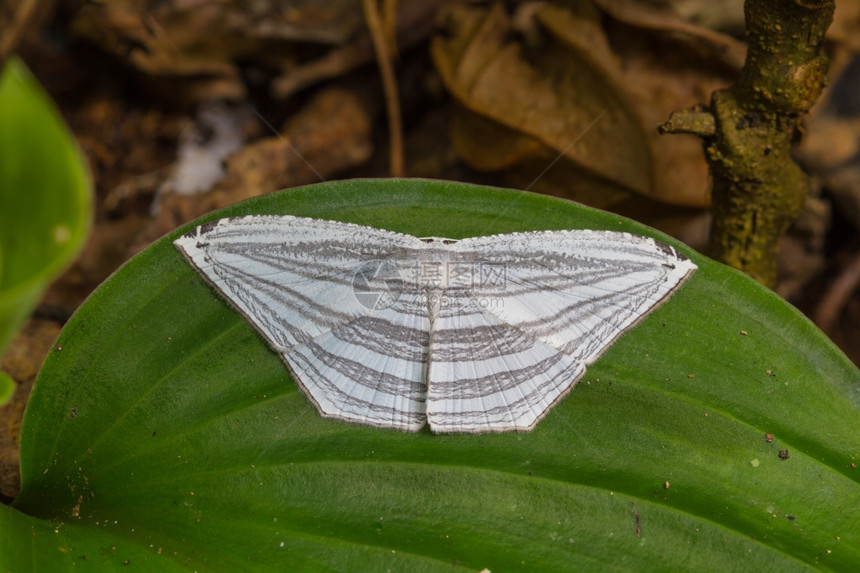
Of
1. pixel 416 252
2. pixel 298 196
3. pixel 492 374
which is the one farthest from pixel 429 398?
pixel 298 196

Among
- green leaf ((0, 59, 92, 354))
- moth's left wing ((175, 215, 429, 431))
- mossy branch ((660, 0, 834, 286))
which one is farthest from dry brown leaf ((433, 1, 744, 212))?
green leaf ((0, 59, 92, 354))

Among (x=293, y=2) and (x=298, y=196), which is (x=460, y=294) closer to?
(x=298, y=196)

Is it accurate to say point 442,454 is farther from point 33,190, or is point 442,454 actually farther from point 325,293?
point 33,190

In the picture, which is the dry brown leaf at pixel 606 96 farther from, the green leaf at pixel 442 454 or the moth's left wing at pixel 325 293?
the moth's left wing at pixel 325 293

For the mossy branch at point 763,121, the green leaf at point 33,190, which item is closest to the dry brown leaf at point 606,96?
the mossy branch at point 763,121

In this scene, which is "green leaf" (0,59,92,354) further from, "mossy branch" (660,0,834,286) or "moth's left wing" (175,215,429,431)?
"mossy branch" (660,0,834,286)

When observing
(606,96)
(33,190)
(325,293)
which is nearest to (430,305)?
(325,293)
